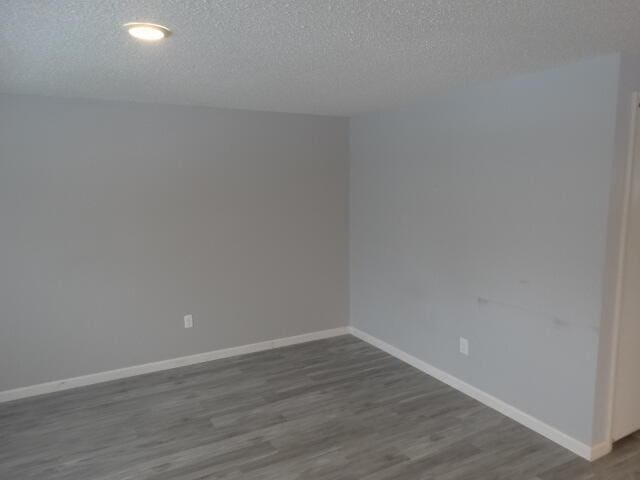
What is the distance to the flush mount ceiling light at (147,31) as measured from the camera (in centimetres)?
185

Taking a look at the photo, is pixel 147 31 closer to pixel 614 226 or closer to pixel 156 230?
pixel 156 230

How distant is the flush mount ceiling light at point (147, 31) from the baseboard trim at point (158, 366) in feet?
8.91

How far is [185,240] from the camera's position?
384 cm

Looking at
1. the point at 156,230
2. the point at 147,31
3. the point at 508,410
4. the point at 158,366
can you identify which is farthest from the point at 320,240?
the point at 147,31

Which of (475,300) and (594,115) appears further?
(475,300)

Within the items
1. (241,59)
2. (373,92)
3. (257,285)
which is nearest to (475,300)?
(373,92)

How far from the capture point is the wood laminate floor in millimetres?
2531

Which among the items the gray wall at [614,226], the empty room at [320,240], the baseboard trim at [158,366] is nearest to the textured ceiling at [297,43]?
the empty room at [320,240]

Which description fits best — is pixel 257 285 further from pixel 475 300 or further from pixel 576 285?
pixel 576 285

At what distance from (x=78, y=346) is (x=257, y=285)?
1.50 m

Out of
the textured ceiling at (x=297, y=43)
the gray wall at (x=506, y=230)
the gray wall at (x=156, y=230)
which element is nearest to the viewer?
the textured ceiling at (x=297, y=43)

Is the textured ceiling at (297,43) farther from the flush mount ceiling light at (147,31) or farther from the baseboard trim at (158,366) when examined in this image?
the baseboard trim at (158,366)

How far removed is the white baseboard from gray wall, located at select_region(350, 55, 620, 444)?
48 millimetres

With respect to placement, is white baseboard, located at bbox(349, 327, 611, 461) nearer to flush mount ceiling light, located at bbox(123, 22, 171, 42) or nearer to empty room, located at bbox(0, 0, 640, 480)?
empty room, located at bbox(0, 0, 640, 480)
